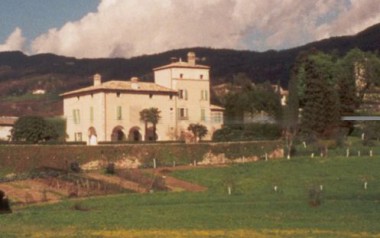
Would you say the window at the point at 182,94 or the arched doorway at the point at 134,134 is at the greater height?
the window at the point at 182,94

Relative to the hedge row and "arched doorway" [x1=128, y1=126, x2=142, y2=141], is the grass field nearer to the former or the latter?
the hedge row

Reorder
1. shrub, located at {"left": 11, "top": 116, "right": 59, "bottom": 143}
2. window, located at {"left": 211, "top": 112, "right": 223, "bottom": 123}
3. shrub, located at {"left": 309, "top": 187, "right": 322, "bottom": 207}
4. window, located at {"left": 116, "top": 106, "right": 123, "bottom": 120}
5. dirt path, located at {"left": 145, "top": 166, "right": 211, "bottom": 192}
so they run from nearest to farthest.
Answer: shrub, located at {"left": 309, "top": 187, "right": 322, "bottom": 207} → dirt path, located at {"left": 145, "top": 166, "right": 211, "bottom": 192} → shrub, located at {"left": 11, "top": 116, "right": 59, "bottom": 143} → window, located at {"left": 116, "top": 106, "right": 123, "bottom": 120} → window, located at {"left": 211, "top": 112, "right": 223, "bottom": 123}

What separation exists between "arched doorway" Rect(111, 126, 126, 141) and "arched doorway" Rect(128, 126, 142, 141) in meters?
0.92

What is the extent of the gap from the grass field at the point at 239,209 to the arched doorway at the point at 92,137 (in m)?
18.0

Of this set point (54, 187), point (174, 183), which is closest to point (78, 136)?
point (174, 183)

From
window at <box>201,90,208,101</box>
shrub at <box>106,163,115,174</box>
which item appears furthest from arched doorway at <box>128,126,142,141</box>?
shrub at <box>106,163,115,174</box>

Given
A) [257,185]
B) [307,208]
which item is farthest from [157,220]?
[257,185]

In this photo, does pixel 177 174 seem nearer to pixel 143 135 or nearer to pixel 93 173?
pixel 93 173

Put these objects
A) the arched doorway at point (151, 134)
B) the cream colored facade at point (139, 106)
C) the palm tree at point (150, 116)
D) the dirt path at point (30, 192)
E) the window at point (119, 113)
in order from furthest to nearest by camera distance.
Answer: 1. the arched doorway at point (151, 134)
2. the palm tree at point (150, 116)
3. the window at point (119, 113)
4. the cream colored facade at point (139, 106)
5. the dirt path at point (30, 192)

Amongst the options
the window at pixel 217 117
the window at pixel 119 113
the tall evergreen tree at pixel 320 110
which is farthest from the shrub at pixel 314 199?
the window at pixel 217 117

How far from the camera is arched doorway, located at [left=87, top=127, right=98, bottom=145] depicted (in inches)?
2763

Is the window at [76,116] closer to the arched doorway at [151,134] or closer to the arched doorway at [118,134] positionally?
the arched doorway at [118,134]

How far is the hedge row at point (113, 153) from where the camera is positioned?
2253 inches

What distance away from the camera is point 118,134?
78.9 m
